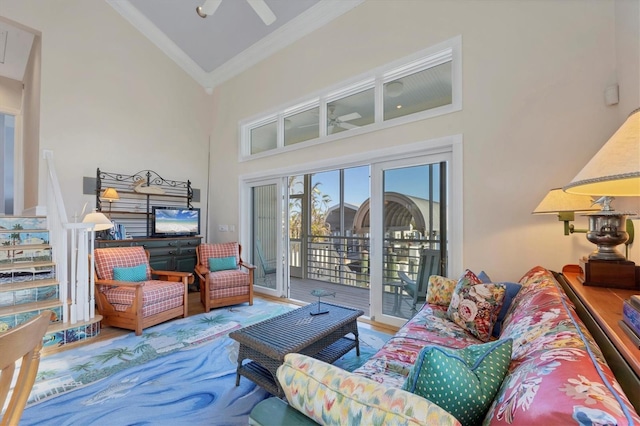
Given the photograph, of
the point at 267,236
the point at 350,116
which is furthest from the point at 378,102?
the point at 267,236

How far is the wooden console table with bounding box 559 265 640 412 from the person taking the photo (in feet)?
2.68

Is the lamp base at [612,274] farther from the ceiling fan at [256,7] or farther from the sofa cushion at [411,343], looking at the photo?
the ceiling fan at [256,7]

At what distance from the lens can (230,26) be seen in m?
4.45

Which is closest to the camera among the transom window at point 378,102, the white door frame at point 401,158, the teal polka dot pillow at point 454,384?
the teal polka dot pillow at point 454,384

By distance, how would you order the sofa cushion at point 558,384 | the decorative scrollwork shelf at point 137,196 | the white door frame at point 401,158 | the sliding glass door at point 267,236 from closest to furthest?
the sofa cushion at point 558,384 → the white door frame at point 401,158 → the decorative scrollwork shelf at point 137,196 → the sliding glass door at point 267,236

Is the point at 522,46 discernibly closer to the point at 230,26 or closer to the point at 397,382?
the point at 397,382

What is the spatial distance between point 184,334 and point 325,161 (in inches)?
106

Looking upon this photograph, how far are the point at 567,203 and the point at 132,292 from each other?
162 inches

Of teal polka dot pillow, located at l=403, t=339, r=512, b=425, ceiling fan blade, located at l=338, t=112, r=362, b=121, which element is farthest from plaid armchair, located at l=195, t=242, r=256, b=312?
teal polka dot pillow, located at l=403, t=339, r=512, b=425

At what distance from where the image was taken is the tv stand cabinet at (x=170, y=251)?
167 inches

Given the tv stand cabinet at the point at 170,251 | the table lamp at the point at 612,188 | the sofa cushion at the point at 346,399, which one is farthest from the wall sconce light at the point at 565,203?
the tv stand cabinet at the point at 170,251

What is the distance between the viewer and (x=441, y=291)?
2492 mm

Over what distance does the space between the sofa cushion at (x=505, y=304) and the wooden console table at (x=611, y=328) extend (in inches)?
12.5

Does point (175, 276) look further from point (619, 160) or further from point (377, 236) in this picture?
point (619, 160)
